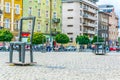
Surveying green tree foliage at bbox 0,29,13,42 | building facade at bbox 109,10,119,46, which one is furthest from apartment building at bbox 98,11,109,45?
green tree foliage at bbox 0,29,13,42

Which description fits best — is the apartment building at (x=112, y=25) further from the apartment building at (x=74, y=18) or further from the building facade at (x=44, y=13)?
the building facade at (x=44, y=13)

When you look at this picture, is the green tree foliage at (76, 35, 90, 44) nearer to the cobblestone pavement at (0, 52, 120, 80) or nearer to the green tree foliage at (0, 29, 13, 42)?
the green tree foliage at (0, 29, 13, 42)

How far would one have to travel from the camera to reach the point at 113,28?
456ft

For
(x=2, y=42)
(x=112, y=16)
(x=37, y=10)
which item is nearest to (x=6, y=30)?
(x=2, y=42)

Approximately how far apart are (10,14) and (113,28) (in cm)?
7475

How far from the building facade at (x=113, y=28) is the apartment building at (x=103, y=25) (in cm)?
486

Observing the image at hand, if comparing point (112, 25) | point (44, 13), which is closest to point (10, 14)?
point (44, 13)

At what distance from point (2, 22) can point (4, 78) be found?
5796 cm

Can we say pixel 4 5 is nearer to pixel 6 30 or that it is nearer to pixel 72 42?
pixel 6 30

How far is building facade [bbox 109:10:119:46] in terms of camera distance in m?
134

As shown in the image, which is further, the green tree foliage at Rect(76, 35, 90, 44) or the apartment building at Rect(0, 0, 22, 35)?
the green tree foliage at Rect(76, 35, 90, 44)

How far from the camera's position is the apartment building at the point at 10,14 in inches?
2734

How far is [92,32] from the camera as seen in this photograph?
11306 centimetres

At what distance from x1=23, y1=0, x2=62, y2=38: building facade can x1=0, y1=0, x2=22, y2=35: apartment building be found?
2.50m
